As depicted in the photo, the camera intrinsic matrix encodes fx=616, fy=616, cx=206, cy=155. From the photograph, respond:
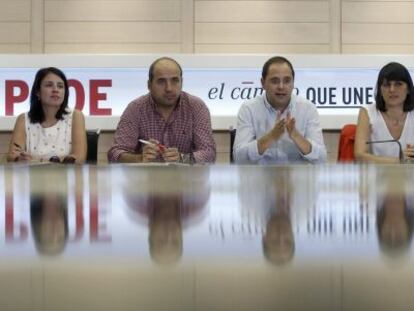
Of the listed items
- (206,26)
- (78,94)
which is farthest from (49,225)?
(206,26)

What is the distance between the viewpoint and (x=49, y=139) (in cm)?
262

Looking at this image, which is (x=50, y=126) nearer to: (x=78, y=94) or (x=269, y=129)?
(x=269, y=129)

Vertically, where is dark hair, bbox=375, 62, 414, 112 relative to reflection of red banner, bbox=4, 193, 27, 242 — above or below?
above

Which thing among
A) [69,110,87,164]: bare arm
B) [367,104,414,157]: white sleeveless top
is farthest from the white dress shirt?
[69,110,87,164]: bare arm

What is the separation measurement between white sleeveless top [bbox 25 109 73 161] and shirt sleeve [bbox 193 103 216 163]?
0.57m

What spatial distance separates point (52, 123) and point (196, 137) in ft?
2.18

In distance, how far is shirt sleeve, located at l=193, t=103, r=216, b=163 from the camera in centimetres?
243

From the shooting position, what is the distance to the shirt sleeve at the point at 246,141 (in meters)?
2.40

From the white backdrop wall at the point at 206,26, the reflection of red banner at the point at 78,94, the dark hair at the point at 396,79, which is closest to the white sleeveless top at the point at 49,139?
the dark hair at the point at 396,79

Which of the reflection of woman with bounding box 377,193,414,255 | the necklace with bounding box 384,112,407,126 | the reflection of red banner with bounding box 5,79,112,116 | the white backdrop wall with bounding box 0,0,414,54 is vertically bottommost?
the reflection of woman with bounding box 377,193,414,255

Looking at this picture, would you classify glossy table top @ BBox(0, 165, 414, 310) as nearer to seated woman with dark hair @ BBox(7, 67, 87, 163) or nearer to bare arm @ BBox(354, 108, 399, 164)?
bare arm @ BBox(354, 108, 399, 164)

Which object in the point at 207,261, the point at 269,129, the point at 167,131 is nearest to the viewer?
the point at 207,261

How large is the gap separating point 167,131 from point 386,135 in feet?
2.90

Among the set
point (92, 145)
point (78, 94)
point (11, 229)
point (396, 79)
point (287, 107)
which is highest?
point (78, 94)
